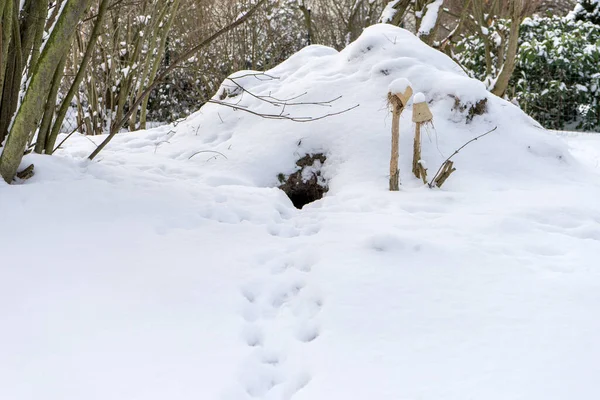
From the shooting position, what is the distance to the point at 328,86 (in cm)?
471

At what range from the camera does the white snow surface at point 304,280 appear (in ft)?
5.14

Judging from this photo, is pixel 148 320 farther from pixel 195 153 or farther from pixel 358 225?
pixel 195 153

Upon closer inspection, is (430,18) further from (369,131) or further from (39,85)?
(39,85)

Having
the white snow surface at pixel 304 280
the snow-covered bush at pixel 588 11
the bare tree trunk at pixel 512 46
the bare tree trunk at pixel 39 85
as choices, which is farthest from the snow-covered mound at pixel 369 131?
the snow-covered bush at pixel 588 11

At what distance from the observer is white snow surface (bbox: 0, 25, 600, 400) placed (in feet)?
5.14

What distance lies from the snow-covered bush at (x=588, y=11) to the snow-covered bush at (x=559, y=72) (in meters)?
0.44

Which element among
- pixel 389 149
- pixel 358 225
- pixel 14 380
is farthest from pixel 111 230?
pixel 389 149

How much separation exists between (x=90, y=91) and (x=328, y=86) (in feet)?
14.0

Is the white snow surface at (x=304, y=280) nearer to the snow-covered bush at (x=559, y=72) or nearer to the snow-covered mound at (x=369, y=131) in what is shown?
the snow-covered mound at (x=369, y=131)

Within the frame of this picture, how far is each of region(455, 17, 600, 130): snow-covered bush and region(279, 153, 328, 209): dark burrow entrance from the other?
6003 mm

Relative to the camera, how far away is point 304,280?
2.26 m

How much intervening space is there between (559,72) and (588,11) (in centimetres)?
211

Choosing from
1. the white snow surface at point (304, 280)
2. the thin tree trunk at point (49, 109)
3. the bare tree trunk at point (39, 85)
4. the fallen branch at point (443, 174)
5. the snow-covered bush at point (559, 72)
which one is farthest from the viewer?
the snow-covered bush at point (559, 72)

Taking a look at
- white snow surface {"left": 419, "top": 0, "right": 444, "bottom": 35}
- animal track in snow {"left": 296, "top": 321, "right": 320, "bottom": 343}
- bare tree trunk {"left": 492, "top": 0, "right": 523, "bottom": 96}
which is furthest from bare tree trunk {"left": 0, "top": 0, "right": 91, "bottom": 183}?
bare tree trunk {"left": 492, "top": 0, "right": 523, "bottom": 96}
